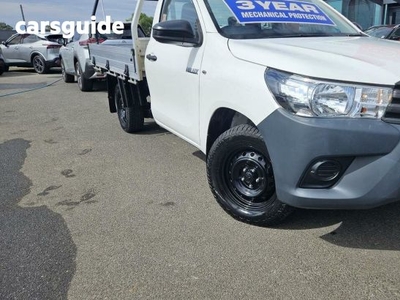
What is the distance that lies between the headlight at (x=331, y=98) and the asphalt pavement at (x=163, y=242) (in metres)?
1.02

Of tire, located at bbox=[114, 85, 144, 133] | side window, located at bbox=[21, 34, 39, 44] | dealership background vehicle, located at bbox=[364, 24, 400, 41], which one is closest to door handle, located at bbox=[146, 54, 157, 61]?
tire, located at bbox=[114, 85, 144, 133]

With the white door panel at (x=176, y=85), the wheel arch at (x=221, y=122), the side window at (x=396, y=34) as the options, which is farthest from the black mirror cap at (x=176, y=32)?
the side window at (x=396, y=34)

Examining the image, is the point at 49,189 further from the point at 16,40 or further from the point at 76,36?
the point at 16,40

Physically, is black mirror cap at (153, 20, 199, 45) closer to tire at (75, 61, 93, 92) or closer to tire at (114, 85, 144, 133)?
tire at (114, 85, 144, 133)

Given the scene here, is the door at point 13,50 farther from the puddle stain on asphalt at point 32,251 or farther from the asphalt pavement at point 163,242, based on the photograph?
the puddle stain on asphalt at point 32,251

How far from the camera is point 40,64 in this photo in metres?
16.2

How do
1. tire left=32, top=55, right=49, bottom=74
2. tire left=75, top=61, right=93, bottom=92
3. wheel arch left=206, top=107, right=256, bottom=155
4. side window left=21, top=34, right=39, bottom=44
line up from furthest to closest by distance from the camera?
side window left=21, top=34, right=39, bottom=44, tire left=32, top=55, right=49, bottom=74, tire left=75, top=61, right=93, bottom=92, wheel arch left=206, top=107, right=256, bottom=155

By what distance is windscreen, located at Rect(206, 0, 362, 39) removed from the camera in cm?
330

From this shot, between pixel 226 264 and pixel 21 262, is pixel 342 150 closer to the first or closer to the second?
pixel 226 264

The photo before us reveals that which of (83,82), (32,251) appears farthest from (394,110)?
(83,82)

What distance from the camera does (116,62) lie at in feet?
18.5

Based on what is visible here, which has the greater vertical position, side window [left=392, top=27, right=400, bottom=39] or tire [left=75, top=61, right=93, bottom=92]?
side window [left=392, top=27, right=400, bottom=39]

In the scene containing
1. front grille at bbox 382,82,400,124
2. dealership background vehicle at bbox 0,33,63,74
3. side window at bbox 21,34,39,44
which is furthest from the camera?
side window at bbox 21,34,39,44

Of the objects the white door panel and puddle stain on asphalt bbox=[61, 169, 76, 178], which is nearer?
the white door panel
